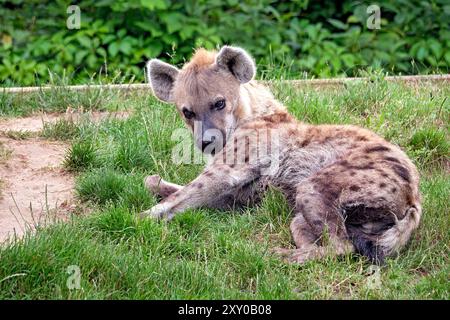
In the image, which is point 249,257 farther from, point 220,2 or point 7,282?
point 220,2

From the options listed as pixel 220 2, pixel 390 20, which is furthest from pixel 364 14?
pixel 220 2

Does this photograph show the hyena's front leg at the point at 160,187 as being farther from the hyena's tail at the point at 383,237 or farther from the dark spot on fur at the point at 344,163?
the hyena's tail at the point at 383,237

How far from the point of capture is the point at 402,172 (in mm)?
4586

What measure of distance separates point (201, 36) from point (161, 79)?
3.09m

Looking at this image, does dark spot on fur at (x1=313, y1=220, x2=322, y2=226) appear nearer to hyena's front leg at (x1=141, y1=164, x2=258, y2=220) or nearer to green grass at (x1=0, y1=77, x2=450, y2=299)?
green grass at (x1=0, y1=77, x2=450, y2=299)

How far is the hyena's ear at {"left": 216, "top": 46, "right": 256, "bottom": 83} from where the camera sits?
5.29m

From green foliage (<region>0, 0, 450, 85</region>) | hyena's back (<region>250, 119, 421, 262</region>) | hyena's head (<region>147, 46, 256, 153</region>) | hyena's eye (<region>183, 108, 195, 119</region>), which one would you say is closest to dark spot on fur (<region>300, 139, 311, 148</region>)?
hyena's back (<region>250, 119, 421, 262</region>)

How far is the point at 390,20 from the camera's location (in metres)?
9.50

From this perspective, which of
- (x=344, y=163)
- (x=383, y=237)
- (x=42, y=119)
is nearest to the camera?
(x=383, y=237)

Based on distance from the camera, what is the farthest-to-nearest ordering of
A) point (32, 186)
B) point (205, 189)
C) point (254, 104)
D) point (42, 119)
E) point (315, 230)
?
point (42, 119) < point (254, 104) < point (32, 186) < point (205, 189) < point (315, 230)

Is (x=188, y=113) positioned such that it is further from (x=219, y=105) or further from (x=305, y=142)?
(x=305, y=142)

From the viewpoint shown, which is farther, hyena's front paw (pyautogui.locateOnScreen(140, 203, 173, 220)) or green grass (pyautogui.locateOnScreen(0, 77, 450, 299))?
hyena's front paw (pyautogui.locateOnScreen(140, 203, 173, 220))

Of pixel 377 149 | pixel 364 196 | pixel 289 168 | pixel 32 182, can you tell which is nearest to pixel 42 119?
pixel 32 182
